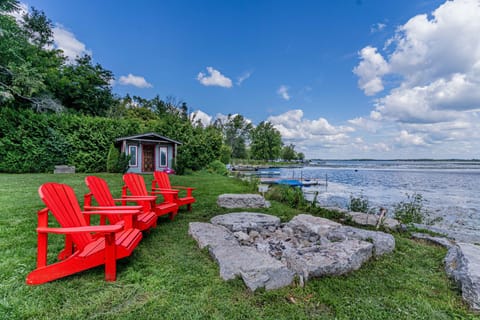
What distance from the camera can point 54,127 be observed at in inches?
448

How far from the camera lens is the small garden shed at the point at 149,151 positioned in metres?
12.9

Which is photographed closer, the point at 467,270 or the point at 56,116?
the point at 467,270

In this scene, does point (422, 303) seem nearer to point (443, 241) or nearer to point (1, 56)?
point (443, 241)

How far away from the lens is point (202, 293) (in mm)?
1815

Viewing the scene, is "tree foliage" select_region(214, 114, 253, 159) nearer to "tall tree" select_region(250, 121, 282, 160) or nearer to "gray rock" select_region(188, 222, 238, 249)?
"tall tree" select_region(250, 121, 282, 160)

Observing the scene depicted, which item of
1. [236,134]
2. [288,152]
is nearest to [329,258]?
[236,134]

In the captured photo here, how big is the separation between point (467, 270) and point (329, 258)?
1122 mm

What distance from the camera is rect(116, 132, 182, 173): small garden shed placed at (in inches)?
507

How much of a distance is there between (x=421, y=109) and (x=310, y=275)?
39.5 feet

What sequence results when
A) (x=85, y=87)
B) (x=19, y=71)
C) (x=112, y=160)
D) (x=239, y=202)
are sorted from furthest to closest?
(x=85, y=87)
(x=112, y=160)
(x=19, y=71)
(x=239, y=202)

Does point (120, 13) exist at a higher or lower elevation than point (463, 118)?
higher

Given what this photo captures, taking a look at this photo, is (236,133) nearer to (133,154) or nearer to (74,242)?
(133,154)

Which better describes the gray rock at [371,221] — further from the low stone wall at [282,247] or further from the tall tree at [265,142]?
the tall tree at [265,142]

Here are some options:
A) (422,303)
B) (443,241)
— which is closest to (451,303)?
(422,303)
